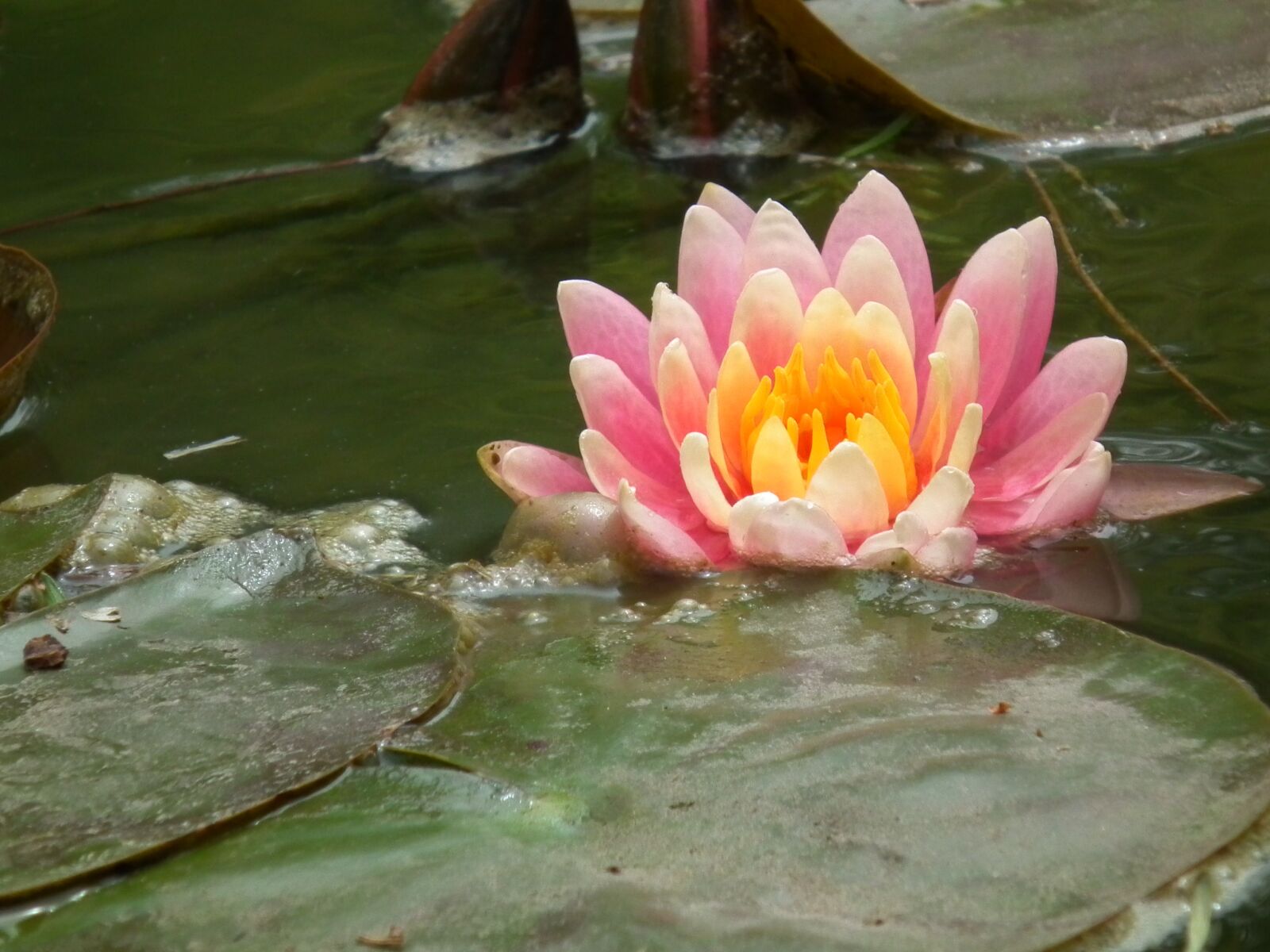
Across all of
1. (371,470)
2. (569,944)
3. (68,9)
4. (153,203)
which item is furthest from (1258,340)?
(68,9)

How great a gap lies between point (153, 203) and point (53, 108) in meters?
0.69

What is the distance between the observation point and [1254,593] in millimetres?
1321

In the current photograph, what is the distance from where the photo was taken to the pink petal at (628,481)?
4.51 feet

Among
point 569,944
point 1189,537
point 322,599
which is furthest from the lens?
point 1189,537

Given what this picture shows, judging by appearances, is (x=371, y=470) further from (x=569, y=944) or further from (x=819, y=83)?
(x=819, y=83)

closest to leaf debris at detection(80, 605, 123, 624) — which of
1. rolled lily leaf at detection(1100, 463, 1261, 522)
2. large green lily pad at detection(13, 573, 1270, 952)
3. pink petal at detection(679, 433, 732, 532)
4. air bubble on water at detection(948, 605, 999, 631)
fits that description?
large green lily pad at detection(13, 573, 1270, 952)

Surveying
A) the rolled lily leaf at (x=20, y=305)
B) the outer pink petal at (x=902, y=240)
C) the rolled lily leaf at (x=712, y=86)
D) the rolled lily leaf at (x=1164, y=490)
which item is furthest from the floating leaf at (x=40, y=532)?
the rolled lily leaf at (x=712, y=86)

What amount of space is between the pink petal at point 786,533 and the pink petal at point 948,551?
0.08 m

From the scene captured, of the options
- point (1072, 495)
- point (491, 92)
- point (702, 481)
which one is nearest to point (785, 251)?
point (702, 481)

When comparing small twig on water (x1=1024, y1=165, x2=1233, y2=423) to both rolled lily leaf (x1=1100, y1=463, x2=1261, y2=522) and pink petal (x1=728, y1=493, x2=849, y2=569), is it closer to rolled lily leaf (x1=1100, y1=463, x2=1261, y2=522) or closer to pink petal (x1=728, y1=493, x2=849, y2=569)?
rolled lily leaf (x1=1100, y1=463, x2=1261, y2=522)

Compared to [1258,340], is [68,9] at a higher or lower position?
higher

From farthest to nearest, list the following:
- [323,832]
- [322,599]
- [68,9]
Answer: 1. [68,9]
2. [322,599]
3. [323,832]

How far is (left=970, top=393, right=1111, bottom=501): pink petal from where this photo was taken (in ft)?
4.35

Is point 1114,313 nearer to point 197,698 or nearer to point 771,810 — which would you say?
point 771,810
